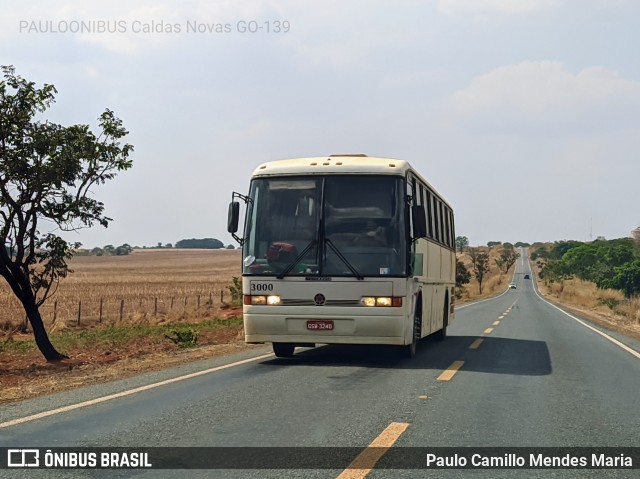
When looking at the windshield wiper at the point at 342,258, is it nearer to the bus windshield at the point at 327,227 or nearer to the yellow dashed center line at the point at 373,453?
the bus windshield at the point at 327,227

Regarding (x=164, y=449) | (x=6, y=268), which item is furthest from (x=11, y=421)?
(x=6, y=268)

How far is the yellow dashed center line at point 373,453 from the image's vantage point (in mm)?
5216

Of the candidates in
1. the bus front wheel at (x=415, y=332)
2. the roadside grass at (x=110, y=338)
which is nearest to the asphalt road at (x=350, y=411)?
the bus front wheel at (x=415, y=332)

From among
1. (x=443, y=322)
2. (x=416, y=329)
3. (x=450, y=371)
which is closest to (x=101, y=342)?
(x=443, y=322)

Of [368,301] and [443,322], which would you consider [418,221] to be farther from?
[443,322]

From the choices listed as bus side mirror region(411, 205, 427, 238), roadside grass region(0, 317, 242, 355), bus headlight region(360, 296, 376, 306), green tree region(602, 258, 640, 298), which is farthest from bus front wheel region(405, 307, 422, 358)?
green tree region(602, 258, 640, 298)

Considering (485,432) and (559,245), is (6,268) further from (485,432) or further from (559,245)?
(559,245)

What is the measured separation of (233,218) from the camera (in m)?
11.6

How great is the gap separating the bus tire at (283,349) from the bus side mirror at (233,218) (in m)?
2.36

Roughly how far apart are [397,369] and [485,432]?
466cm

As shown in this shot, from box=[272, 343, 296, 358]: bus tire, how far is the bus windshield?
175 cm

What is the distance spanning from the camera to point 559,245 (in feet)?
643

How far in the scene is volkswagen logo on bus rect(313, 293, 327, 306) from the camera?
37.3ft

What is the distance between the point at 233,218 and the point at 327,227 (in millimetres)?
1528
